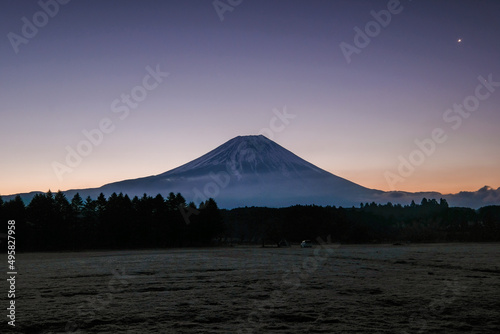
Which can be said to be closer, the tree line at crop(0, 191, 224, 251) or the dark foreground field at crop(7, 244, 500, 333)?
the dark foreground field at crop(7, 244, 500, 333)

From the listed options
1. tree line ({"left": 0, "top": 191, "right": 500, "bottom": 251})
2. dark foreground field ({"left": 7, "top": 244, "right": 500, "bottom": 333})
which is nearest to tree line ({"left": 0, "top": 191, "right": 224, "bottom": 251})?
tree line ({"left": 0, "top": 191, "right": 500, "bottom": 251})

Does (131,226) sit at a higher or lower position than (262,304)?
higher

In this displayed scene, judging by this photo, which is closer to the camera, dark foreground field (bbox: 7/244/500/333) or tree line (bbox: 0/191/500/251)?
dark foreground field (bbox: 7/244/500/333)

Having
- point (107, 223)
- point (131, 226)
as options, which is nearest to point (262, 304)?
point (131, 226)

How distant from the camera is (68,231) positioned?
290 feet

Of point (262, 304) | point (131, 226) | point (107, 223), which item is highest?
point (107, 223)

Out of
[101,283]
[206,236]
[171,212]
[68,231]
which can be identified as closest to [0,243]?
[68,231]

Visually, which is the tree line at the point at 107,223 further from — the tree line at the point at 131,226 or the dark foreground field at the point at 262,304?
the dark foreground field at the point at 262,304

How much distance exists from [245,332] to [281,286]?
877 cm

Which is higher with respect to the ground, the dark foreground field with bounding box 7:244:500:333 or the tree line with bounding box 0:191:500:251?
the tree line with bounding box 0:191:500:251

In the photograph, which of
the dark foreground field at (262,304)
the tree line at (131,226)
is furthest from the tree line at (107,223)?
the dark foreground field at (262,304)

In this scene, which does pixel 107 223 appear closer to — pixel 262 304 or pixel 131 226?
pixel 131 226

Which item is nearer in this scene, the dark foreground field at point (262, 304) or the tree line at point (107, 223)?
the dark foreground field at point (262, 304)

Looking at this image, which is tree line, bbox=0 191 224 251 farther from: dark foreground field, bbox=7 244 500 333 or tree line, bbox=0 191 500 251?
dark foreground field, bbox=7 244 500 333
